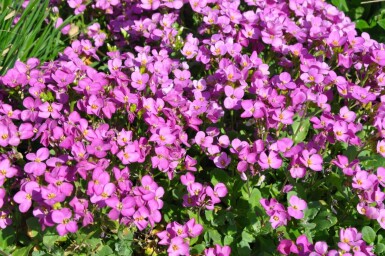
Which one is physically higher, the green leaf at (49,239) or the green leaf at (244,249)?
the green leaf at (49,239)

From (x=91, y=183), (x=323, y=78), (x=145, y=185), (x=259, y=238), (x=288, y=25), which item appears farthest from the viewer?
(x=288, y=25)

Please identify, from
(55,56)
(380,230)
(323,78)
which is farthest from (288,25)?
(55,56)

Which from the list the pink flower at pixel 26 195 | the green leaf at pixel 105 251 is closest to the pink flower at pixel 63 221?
the pink flower at pixel 26 195

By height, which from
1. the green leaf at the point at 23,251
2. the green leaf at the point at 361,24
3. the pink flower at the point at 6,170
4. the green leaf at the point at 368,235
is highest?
the pink flower at the point at 6,170

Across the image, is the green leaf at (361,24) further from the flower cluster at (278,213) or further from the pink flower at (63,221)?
the pink flower at (63,221)

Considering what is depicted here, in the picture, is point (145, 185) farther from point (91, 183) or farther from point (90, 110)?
point (90, 110)

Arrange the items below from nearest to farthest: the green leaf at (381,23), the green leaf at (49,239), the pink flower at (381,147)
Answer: the green leaf at (49,239) < the pink flower at (381,147) < the green leaf at (381,23)

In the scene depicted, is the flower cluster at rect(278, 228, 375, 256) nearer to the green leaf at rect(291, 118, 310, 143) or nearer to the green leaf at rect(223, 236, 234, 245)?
the green leaf at rect(223, 236, 234, 245)

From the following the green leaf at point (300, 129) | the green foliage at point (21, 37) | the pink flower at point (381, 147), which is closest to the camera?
the pink flower at point (381, 147)

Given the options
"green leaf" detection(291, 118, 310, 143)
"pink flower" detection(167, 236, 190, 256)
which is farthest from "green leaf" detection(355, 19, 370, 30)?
"pink flower" detection(167, 236, 190, 256)
